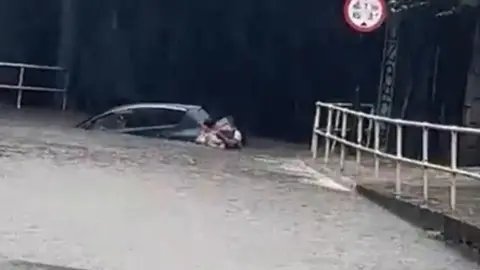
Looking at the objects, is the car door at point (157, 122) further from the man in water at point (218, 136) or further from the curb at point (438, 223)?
the curb at point (438, 223)

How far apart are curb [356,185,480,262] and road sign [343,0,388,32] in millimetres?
6069

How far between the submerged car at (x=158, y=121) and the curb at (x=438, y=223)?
9848 millimetres

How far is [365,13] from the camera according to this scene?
66.8 feet

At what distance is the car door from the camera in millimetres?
24625

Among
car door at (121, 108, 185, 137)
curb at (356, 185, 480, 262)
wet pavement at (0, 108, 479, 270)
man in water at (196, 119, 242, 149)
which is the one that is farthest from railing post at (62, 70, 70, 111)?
curb at (356, 185, 480, 262)

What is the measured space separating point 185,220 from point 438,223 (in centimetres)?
242

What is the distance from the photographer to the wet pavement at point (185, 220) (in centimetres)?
987

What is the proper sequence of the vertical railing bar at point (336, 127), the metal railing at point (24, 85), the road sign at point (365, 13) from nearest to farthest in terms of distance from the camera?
the vertical railing bar at point (336, 127)
the road sign at point (365, 13)
the metal railing at point (24, 85)

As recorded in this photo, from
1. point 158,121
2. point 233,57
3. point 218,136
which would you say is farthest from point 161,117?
point 233,57

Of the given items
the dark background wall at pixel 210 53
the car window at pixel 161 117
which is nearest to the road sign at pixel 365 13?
the car window at pixel 161 117

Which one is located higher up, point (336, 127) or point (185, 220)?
point (336, 127)

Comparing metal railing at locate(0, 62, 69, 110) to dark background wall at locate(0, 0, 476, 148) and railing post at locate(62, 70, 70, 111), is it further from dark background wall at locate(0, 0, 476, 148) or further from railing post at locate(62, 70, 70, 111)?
dark background wall at locate(0, 0, 476, 148)

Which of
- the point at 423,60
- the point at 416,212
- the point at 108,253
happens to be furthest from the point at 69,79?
the point at 108,253

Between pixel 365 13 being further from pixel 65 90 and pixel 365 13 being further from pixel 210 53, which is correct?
pixel 65 90
